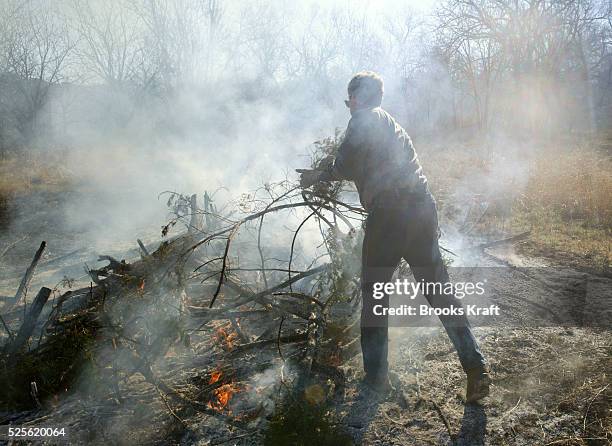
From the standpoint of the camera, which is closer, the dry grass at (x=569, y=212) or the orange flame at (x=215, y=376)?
the orange flame at (x=215, y=376)

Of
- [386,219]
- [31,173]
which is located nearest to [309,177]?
[386,219]

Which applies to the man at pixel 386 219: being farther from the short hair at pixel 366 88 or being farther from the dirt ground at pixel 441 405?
the dirt ground at pixel 441 405

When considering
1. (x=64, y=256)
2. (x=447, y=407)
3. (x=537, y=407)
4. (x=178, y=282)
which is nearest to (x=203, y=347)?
(x=178, y=282)

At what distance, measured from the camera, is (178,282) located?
3223mm

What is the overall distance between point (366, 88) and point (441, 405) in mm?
2093

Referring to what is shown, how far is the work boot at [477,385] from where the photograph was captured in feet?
8.11

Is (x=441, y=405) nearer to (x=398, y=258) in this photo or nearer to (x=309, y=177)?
(x=398, y=258)

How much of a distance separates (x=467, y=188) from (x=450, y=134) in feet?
29.4

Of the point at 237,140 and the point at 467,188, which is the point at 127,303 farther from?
the point at 237,140

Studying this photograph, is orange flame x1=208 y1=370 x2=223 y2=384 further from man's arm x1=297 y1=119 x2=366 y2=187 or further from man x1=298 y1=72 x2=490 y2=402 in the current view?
man's arm x1=297 y1=119 x2=366 y2=187

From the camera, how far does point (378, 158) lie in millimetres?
2555

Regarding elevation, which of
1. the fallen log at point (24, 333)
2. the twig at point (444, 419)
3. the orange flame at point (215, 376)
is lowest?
the twig at point (444, 419)

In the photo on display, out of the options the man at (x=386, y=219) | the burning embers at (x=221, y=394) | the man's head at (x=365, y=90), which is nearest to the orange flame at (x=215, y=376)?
the burning embers at (x=221, y=394)

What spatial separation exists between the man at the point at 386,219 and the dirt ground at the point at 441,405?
0.61ft
